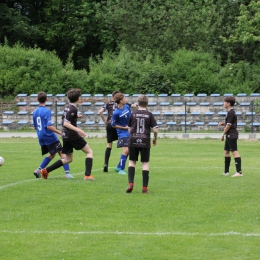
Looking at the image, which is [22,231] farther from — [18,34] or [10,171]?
[18,34]

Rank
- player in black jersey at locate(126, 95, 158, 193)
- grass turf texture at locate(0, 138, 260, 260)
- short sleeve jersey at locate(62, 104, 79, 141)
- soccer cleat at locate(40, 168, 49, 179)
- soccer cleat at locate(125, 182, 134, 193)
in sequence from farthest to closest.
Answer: soccer cleat at locate(40, 168, 49, 179), short sleeve jersey at locate(62, 104, 79, 141), soccer cleat at locate(125, 182, 134, 193), player in black jersey at locate(126, 95, 158, 193), grass turf texture at locate(0, 138, 260, 260)

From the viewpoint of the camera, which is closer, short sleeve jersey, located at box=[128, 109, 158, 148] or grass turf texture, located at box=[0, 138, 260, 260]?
grass turf texture, located at box=[0, 138, 260, 260]

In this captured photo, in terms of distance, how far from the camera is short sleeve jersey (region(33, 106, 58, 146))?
47.6ft

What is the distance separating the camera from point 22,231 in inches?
352

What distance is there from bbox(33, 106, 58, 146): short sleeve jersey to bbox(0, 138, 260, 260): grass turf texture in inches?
34.0

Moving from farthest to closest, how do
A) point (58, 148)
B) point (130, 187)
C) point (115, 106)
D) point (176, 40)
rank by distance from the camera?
point (176, 40), point (115, 106), point (58, 148), point (130, 187)

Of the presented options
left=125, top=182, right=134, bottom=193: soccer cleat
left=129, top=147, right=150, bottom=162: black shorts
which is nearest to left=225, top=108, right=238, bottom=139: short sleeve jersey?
left=129, top=147, right=150, bottom=162: black shorts

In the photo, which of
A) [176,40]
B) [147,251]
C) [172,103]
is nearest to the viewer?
[147,251]

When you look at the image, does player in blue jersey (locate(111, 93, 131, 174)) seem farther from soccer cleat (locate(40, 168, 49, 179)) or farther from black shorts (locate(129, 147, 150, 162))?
black shorts (locate(129, 147, 150, 162))

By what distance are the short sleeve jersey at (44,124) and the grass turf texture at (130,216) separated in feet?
2.83

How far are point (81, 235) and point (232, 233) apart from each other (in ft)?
6.23

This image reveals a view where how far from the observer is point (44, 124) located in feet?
47.6

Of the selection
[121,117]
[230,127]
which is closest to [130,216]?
[230,127]

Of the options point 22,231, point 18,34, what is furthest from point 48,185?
point 18,34
